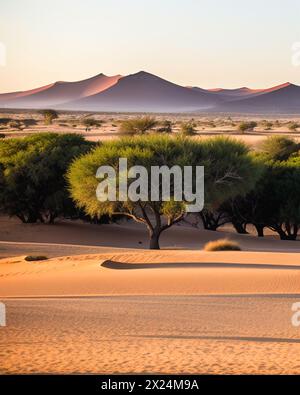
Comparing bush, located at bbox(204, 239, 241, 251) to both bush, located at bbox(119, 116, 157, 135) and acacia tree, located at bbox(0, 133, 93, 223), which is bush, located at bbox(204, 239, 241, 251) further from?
bush, located at bbox(119, 116, 157, 135)

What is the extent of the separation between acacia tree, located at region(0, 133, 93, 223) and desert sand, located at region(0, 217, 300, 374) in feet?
32.5

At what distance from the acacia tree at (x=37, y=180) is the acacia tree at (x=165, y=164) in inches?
222

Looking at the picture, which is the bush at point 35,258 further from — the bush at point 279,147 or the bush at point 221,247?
the bush at point 279,147

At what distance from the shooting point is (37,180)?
40.2 m

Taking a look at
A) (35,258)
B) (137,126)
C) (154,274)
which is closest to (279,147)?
(137,126)

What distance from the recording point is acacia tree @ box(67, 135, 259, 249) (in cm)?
3294

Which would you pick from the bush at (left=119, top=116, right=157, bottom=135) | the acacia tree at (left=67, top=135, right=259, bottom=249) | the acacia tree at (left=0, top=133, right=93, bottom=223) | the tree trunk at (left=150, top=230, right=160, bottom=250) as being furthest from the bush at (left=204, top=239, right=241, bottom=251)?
the bush at (left=119, top=116, right=157, bottom=135)

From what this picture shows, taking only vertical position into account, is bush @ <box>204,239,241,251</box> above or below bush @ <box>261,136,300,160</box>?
below

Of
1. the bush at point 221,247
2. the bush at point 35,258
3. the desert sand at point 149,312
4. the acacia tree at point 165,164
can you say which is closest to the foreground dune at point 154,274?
the desert sand at point 149,312

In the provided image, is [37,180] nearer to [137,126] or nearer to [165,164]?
[165,164]

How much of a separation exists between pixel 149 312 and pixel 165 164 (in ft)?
55.1

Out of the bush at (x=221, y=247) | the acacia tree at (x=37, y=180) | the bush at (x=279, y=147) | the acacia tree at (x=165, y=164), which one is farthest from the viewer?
the bush at (x=279, y=147)

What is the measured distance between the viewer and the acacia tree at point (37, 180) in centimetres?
4025

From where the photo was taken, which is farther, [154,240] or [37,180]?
[37,180]
